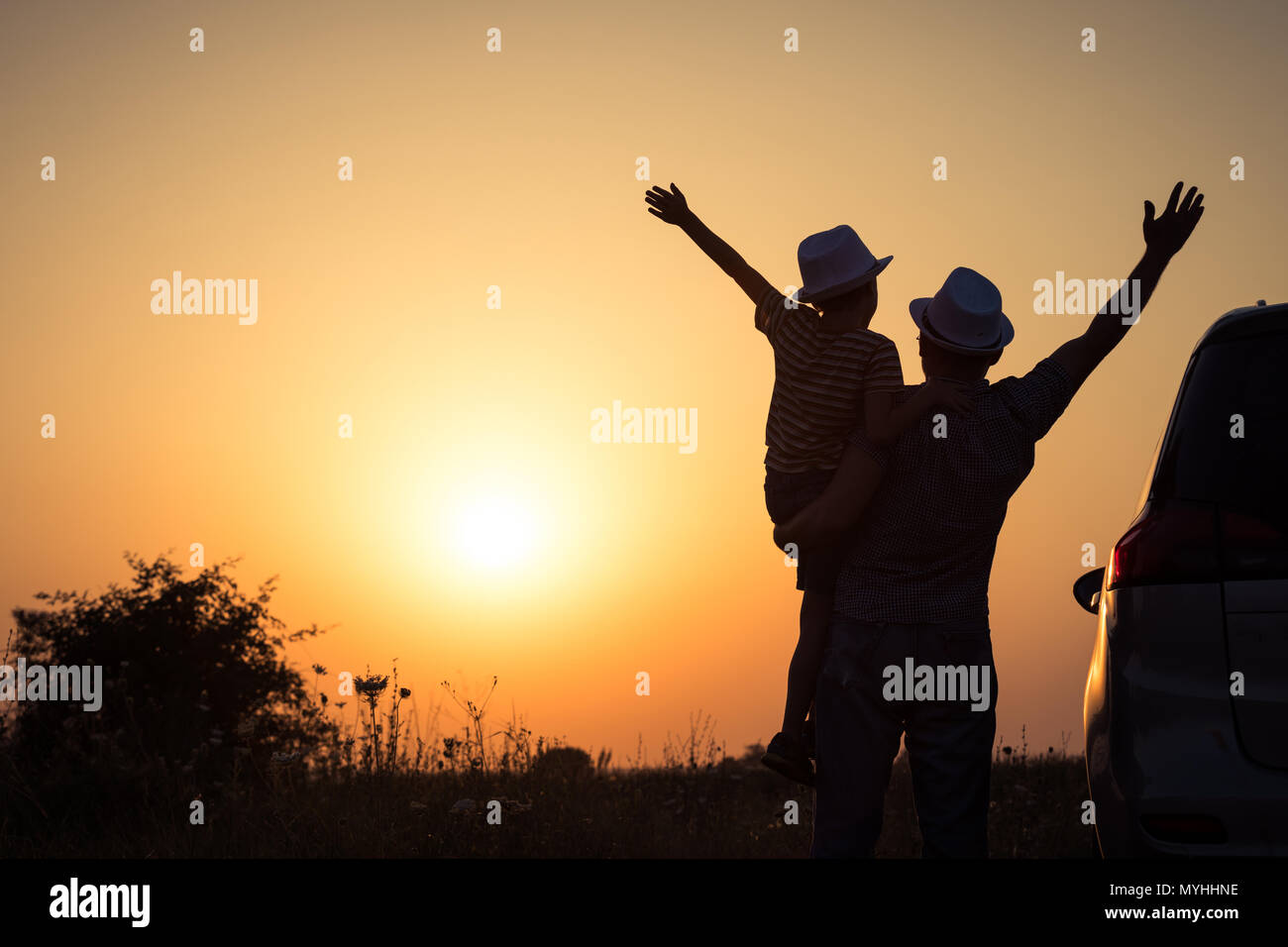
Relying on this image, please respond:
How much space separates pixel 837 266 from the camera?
4.29 meters

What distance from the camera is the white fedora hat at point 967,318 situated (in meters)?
4.00

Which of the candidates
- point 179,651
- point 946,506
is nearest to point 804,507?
point 946,506

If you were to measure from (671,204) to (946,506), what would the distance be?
1.66m

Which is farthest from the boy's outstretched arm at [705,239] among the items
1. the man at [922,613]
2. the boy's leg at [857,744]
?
the boy's leg at [857,744]

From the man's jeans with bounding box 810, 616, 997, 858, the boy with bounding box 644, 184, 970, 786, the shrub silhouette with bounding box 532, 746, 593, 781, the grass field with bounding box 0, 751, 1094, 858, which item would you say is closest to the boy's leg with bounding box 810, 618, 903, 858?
the man's jeans with bounding box 810, 616, 997, 858

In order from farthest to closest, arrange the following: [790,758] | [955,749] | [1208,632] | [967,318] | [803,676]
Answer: [803,676] < [790,758] < [967,318] < [955,749] < [1208,632]

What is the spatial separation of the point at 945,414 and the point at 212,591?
17.4m

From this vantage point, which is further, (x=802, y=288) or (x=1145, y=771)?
(x=802, y=288)

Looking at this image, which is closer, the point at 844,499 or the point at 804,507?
the point at 844,499

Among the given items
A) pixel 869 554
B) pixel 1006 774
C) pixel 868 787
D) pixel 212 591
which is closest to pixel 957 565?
pixel 869 554

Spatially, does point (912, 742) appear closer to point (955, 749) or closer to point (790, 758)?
point (955, 749)
